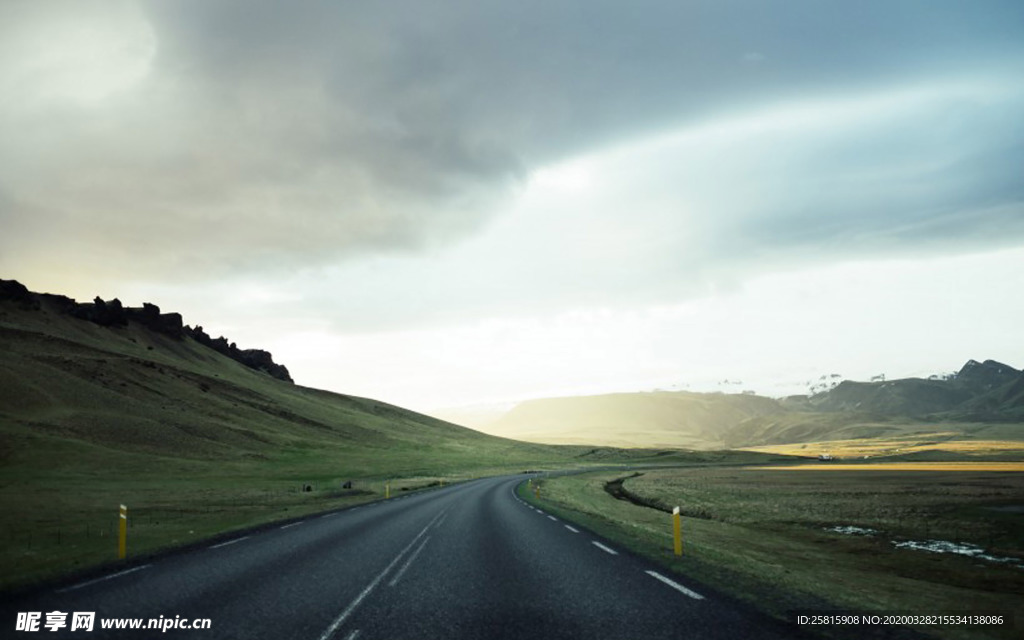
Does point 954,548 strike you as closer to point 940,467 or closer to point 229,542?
point 229,542

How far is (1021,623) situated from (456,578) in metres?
11.7

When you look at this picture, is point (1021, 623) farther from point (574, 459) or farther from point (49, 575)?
point (574, 459)

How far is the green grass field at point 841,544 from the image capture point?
13.2 metres

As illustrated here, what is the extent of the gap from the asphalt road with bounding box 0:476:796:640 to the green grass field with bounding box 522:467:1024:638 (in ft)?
6.01

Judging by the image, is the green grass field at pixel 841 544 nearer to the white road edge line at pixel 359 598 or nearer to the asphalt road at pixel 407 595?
the asphalt road at pixel 407 595

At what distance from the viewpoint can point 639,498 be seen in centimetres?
5194

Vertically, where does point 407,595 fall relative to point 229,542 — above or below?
above

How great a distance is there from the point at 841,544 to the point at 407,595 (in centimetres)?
2276

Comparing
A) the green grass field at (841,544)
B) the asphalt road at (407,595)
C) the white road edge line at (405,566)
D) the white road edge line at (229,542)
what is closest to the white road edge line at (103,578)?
the asphalt road at (407,595)

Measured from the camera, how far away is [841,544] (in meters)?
26.6

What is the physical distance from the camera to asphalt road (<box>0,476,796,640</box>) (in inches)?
364

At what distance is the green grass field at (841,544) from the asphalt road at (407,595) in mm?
1831

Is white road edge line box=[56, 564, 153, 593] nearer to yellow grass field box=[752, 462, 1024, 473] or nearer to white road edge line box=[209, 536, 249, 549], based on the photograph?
white road edge line box=[209, 536, 249, 549]

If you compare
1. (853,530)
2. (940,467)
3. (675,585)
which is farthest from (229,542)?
(940,467)
